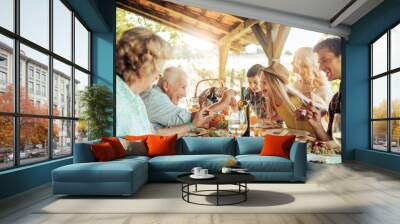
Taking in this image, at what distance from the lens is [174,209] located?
14.3 ft

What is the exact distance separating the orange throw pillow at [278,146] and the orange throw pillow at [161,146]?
161cm

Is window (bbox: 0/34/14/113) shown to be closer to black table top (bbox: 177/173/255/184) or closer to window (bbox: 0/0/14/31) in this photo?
window (bbox: 0/0/14/31)

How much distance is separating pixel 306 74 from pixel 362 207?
5879mm

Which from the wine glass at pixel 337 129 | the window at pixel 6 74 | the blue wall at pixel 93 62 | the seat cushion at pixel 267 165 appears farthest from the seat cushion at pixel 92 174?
the wine glass at pixel 337 129

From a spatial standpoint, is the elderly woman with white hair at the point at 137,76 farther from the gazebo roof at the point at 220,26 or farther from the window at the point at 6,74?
the window at the point at 6,74

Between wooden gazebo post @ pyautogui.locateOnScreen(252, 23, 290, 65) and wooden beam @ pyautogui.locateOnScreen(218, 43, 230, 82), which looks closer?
wooden gazebo post @ pyautogui.locateOnScreen(252, 23, 290, 65)

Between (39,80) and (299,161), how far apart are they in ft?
14.4

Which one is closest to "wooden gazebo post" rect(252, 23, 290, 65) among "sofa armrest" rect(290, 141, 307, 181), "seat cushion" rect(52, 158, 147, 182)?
"sofa armrest" rect(290, 141, 307, 181)

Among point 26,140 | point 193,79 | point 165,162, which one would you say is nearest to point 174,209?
point 165,162

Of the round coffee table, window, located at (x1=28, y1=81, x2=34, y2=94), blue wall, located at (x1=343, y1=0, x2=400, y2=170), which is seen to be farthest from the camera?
blue wall, located at (x1=343, y1=0, x2=400, y2=170)

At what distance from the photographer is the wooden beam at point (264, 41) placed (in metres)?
10.0

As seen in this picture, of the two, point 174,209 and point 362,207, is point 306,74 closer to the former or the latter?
point 362,207

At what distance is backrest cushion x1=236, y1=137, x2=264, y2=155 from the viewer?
7046 millimetres

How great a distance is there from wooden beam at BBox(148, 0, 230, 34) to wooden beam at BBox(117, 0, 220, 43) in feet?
0.58
